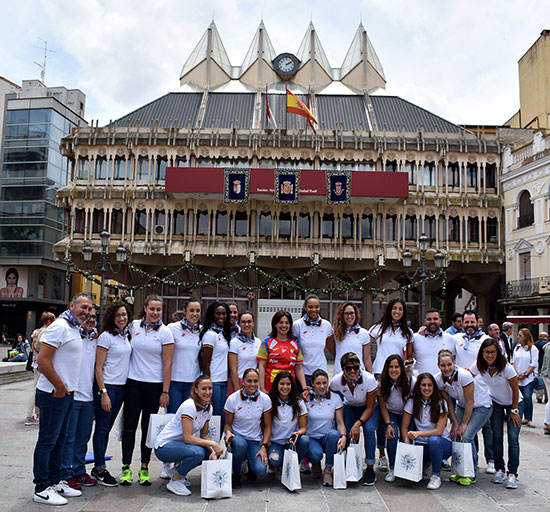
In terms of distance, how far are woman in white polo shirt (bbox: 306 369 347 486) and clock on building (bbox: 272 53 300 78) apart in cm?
4243

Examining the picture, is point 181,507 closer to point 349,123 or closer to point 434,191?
point 434,191

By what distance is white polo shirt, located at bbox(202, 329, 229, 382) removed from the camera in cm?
742

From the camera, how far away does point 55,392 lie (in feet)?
19.0

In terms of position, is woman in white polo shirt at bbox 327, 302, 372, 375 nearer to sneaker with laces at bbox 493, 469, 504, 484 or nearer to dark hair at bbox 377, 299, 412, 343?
dark hair at bbox 377, 299, 412, 343

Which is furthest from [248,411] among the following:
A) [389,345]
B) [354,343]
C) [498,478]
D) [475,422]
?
[498,478]

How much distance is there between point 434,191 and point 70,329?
3245 cm

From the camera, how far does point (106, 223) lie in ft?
115

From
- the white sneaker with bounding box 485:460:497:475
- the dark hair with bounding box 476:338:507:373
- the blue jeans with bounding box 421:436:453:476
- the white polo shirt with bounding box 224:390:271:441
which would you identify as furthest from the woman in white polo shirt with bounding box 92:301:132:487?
the white sneaker with bounding box 485:460:497:475

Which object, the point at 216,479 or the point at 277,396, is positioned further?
the point at 277,396

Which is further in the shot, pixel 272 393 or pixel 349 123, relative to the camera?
pixel 349 123

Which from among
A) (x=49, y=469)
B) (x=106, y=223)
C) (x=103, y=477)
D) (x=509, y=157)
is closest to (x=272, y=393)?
(x=103, y=477)

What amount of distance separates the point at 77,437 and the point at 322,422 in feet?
9.58

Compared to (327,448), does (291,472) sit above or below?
below

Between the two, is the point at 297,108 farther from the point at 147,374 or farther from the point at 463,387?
the point at 147,374
